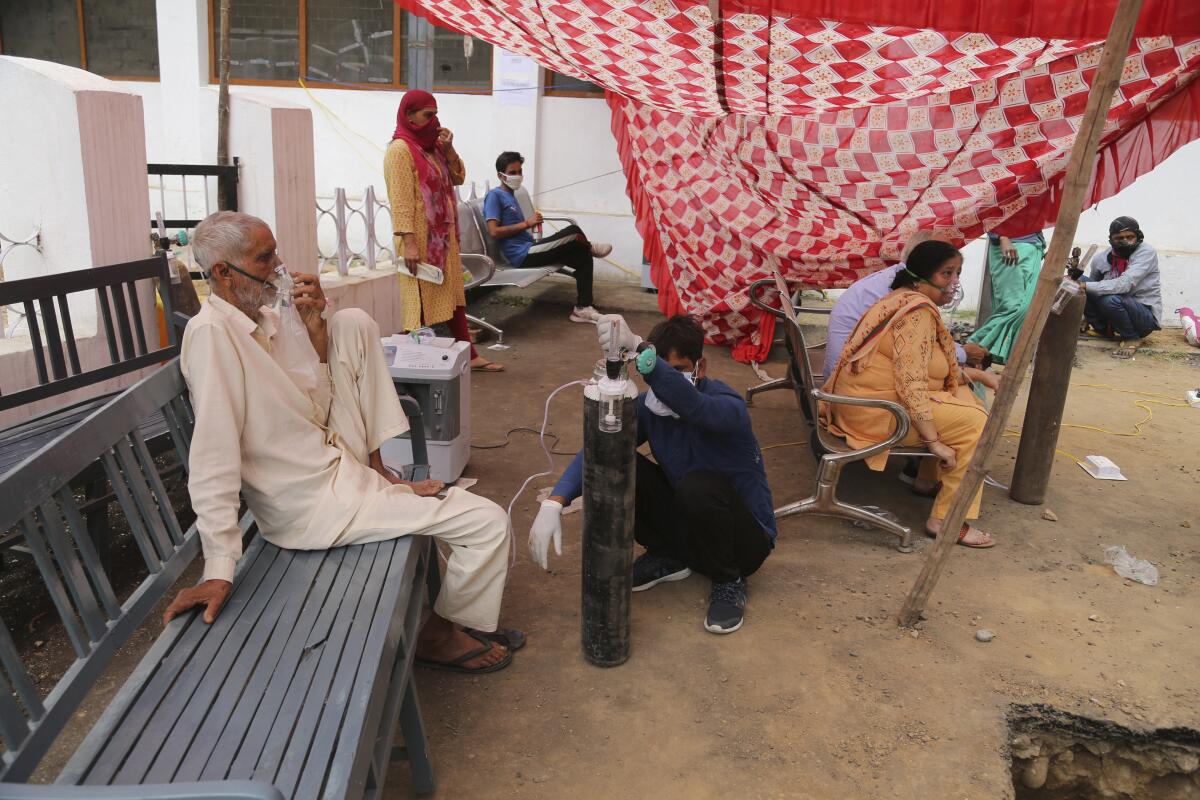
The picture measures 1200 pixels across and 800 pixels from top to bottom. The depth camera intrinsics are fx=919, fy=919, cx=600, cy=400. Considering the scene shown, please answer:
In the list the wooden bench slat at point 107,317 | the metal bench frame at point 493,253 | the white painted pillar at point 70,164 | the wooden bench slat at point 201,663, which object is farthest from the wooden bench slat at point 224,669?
the metal bench frame at point 493,253

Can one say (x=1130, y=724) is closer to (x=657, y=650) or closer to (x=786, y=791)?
(x=786, y=791)

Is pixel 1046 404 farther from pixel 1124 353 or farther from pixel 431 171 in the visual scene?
pixel 1124 353

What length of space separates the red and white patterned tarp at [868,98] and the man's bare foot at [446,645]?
93.6 inches

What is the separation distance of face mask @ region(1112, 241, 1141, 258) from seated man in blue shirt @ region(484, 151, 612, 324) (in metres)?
4.33

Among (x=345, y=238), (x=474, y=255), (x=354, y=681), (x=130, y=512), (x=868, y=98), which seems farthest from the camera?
(x=474, y=255)

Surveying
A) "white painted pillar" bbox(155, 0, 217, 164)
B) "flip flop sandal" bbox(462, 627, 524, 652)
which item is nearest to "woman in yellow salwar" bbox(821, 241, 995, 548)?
"flip flop sandal" bbox(462, 627, 524, 652)

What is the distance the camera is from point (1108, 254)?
789 centimetres

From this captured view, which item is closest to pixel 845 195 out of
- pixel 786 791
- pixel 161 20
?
pixel 786 791

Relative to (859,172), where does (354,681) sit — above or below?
below

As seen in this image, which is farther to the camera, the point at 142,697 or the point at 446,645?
the point at 446,645

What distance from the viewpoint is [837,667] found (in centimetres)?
296

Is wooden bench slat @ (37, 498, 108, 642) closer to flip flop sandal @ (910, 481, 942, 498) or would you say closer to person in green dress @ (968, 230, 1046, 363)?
flip flop sandal @ (910, 481, 942, 498)

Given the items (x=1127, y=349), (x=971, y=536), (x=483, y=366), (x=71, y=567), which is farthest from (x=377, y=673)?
(x=1127, y=349)

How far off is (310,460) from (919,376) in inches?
98.3
